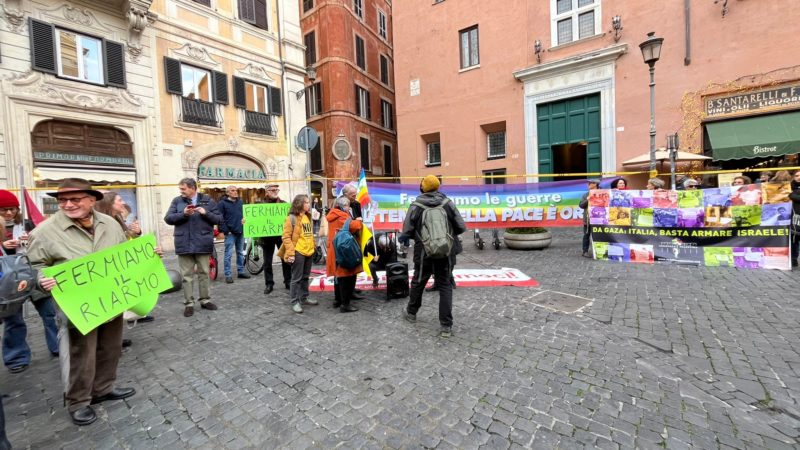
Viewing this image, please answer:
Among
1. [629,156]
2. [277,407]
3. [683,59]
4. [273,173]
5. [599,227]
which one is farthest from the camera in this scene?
[273,173]

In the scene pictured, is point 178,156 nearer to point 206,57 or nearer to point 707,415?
point 206,57

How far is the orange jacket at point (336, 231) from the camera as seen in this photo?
4.83 metres

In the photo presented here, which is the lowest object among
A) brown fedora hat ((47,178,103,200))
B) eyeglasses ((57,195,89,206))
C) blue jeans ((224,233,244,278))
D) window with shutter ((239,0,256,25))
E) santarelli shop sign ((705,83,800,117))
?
blue jeans ((224,233,244,278))

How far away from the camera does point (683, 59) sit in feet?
39.8

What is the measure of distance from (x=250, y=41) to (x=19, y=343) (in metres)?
15.0

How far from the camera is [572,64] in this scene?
1385 centimetres

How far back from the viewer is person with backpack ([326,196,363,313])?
15.3ft

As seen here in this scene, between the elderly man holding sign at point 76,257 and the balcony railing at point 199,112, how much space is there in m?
12.3

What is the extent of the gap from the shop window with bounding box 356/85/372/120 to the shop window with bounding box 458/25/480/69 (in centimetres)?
932

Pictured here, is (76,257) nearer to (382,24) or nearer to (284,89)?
(284,89)

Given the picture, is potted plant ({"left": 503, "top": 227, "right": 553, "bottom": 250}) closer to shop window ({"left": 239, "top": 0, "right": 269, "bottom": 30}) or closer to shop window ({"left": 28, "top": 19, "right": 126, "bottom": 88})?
shop window ({"left": 28, "top": 19, "right": 126, "bottom": 88})

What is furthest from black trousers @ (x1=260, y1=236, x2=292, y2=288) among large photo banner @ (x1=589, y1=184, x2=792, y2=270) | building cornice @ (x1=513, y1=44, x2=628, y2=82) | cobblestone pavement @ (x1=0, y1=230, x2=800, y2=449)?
building cornice @ (x1=513, y1=44, x2=628, y2=82)

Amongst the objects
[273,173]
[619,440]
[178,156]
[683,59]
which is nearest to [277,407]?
[619,440]

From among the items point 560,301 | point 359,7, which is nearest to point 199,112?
point 560,301
